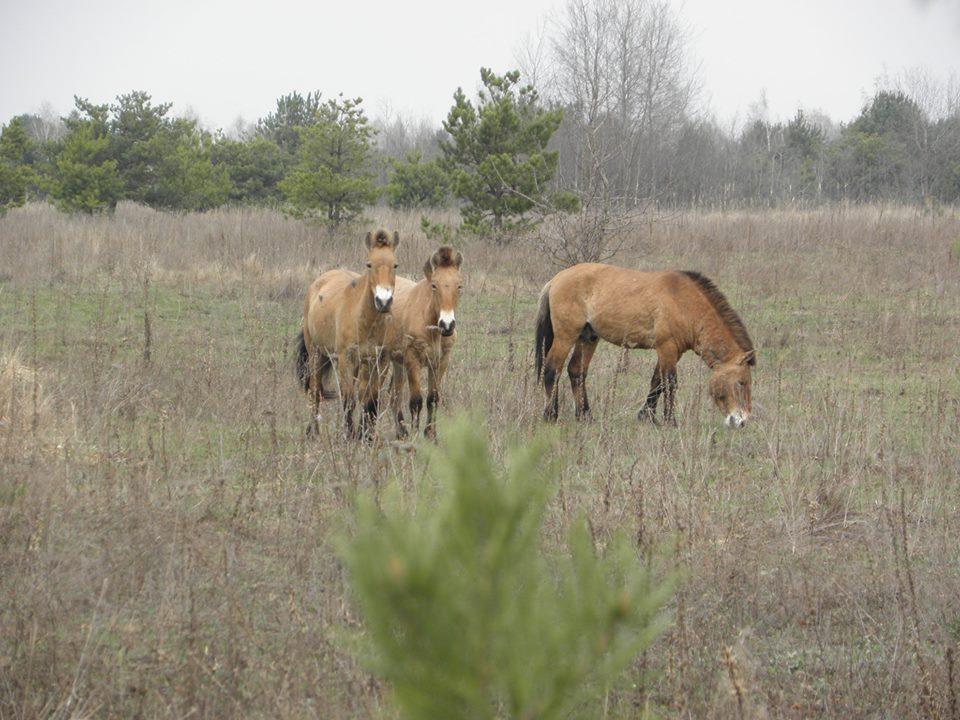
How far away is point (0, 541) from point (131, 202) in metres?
24.6

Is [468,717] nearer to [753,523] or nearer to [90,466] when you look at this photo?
[753,523]

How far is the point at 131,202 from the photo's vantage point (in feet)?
88.3

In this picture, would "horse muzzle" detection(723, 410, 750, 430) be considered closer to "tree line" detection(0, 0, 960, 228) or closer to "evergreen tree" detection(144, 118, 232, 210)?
"tree line" detection(0, 0, 960, 228)

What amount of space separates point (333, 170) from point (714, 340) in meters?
13.6

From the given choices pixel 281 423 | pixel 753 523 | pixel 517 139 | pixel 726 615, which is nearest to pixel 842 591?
pixel 726 615

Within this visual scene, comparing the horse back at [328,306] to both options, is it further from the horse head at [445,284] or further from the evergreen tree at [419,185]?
the evergreen tree at [419,185]

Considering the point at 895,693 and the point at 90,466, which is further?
the point at 90,466

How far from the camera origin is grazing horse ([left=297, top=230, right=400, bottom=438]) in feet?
24.6

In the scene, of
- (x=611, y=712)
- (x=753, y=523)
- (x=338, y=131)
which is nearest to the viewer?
(x=611, y=712)

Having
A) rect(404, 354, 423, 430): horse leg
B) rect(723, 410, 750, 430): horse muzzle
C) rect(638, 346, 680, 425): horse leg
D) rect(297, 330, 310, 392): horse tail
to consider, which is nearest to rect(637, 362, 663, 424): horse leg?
rect(638, 346, 680, 425): horse leg

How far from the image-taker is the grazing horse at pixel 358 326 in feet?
24.6

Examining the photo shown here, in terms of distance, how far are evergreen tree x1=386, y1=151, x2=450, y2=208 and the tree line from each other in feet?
→ 0.15

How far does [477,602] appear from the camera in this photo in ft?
3.34

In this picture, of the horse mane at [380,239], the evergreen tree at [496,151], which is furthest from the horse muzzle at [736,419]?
the evergreen tree at [496,151]
